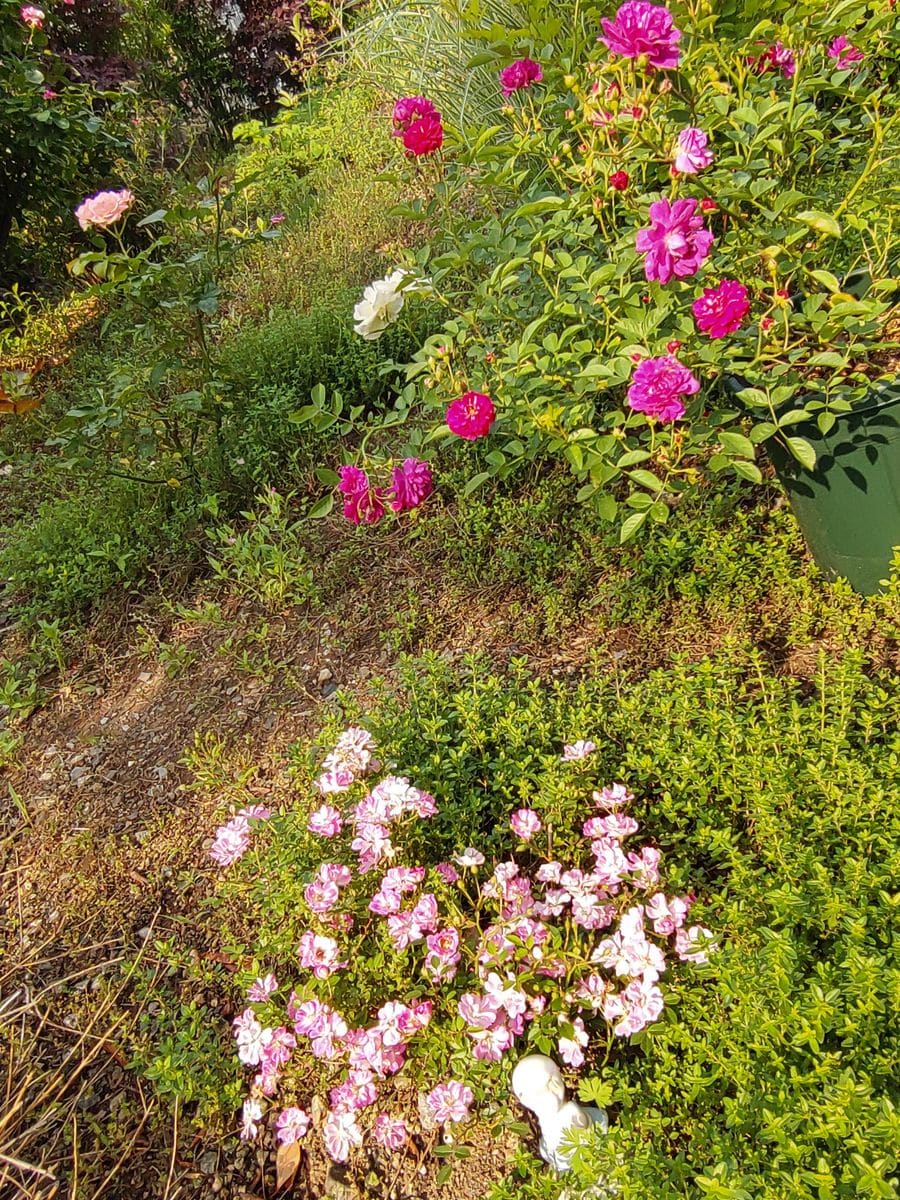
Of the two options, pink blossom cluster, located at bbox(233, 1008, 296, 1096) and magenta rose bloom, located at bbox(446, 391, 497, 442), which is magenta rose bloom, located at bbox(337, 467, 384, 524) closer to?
magenta rose bloom, located at bbox(446, 391, 497, 442)

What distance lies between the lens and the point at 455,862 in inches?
56.4

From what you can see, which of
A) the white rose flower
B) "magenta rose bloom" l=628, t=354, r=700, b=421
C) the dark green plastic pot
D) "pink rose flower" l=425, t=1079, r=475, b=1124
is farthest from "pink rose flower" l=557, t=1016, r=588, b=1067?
the white rose flower

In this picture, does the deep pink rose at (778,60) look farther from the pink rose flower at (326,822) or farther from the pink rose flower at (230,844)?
the pink rose flower at (230,844)

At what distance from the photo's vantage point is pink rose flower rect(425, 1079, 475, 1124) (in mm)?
1210

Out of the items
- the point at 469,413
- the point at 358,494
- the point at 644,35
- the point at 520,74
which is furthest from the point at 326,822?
the point at 520,74

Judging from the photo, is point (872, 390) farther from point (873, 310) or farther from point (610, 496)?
point (610, 496)

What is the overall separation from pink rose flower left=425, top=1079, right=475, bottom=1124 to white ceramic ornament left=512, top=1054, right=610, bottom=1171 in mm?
86

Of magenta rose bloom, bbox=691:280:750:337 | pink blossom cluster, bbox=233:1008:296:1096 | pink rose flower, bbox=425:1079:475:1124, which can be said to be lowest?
pink rose flower, bbox=425:1079:475:1124

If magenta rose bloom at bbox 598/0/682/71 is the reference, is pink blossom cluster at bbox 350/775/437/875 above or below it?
below

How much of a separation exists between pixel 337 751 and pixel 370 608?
3.10ft

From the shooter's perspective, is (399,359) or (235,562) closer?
(235,562)

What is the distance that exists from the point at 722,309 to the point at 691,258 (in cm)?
13

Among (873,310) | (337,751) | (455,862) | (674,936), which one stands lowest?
(674,936)

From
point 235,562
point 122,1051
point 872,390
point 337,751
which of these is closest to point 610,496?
point 872,390
